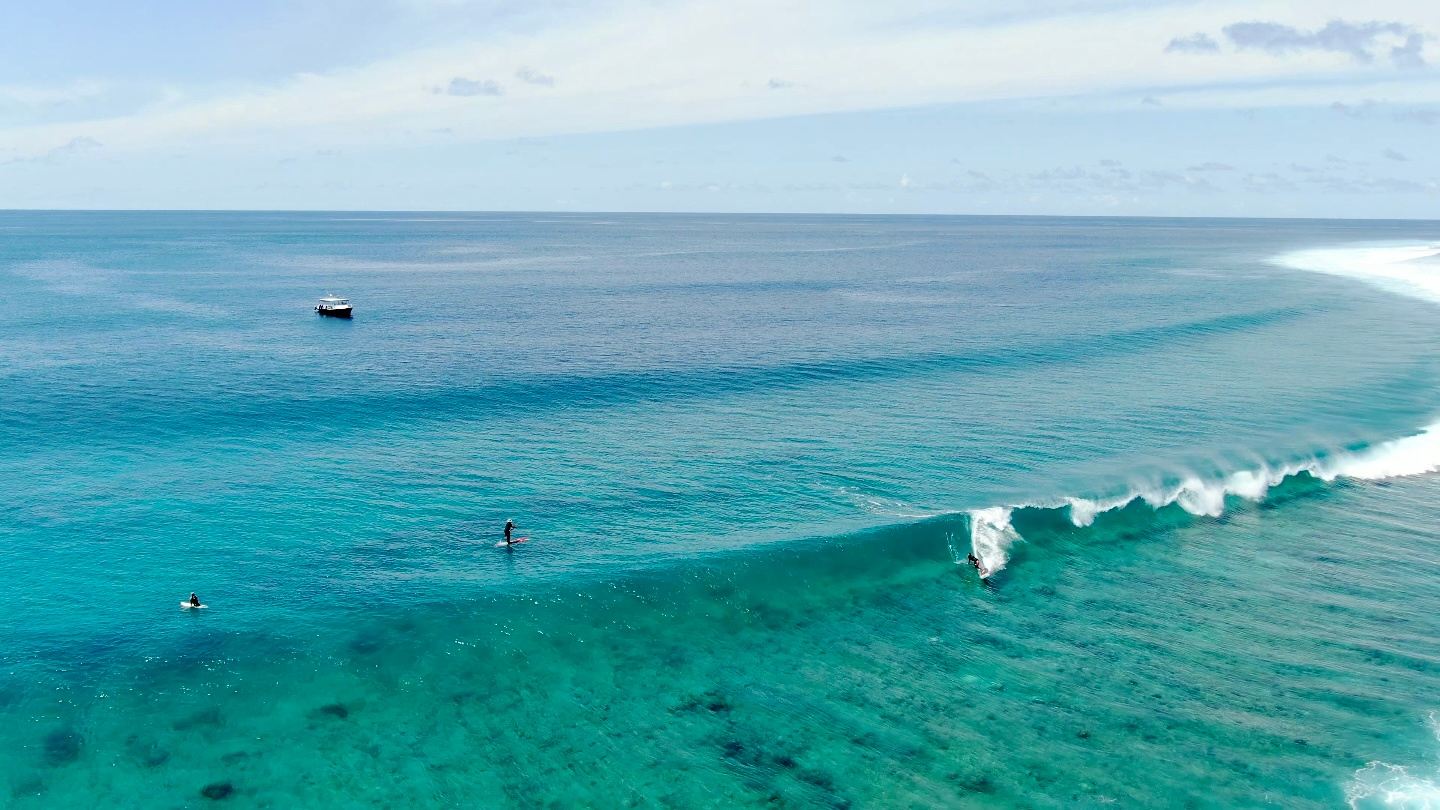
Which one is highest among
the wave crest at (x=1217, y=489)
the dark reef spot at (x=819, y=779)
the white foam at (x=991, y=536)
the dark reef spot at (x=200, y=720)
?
the wave crest at (x=1217, y=489)

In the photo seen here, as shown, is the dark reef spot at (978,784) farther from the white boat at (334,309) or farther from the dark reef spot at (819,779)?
the white boat at (334,309)

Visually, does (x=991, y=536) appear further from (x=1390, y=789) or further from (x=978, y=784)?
(x=1390, y=789)

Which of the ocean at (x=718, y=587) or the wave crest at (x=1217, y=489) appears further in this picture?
the wave crest at (x=1217, y=489)

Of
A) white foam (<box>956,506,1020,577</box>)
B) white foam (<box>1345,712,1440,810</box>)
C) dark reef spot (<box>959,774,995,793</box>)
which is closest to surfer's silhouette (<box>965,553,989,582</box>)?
white foam (<box>956,506,1020,577</box>)

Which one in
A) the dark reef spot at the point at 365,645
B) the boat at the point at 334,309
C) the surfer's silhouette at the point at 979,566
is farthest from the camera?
the boat at the point at 334,309

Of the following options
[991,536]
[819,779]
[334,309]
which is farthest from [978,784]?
[334,309]

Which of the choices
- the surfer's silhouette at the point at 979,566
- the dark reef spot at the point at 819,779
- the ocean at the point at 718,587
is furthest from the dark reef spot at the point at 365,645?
the surfer's silhouette at the point at 979,566
